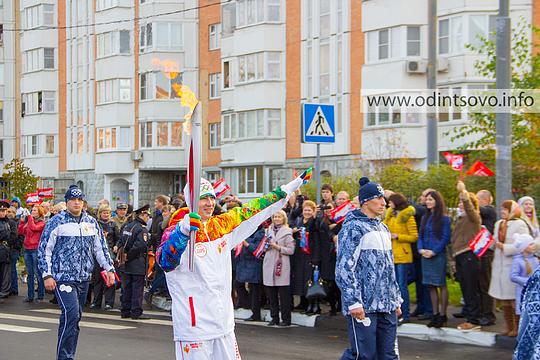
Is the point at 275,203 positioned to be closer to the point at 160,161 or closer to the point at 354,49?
the point at 354,49

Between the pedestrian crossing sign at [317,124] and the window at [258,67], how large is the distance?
2978 centimetres

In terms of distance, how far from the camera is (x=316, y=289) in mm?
14469

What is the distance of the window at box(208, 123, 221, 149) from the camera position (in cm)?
5166

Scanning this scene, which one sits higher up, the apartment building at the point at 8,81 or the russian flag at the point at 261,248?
the apartment building at the point at 8,81

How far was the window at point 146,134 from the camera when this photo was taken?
53875mm

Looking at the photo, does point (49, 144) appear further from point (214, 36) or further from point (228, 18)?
point (228, 18)

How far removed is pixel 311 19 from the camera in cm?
4262

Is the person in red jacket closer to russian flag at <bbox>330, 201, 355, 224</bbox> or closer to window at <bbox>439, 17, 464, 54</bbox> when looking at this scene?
russian flag at <bbox>330, 201, 355, 224</bbox>

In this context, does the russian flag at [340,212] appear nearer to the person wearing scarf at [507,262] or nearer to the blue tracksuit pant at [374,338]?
the person wearing scarf at [507,262]

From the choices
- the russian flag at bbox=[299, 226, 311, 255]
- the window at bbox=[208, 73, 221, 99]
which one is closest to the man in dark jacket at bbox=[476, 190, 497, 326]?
the russian flag at bbox=[299, 226, 311, 255]

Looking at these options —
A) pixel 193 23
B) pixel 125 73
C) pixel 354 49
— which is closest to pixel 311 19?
pixel 354 49

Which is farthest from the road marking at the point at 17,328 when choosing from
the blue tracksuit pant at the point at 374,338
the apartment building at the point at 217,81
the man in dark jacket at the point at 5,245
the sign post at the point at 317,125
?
the apartment building at the point at 217,81

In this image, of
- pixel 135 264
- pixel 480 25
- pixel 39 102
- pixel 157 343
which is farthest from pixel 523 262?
pixel 39 102

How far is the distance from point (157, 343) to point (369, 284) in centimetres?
543
